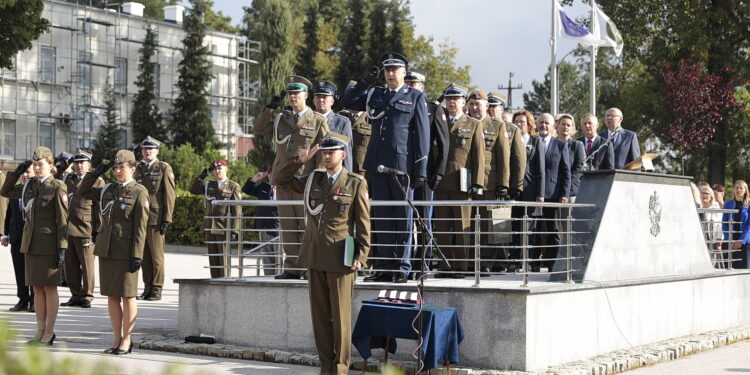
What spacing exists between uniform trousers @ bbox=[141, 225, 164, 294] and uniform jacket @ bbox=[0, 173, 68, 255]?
3.66 metres

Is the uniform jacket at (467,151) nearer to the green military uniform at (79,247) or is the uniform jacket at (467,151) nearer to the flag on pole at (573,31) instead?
the green military uniform at (79,247)

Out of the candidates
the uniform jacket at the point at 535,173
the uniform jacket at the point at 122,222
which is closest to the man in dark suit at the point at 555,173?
the uniform jacket at the point at 535,173

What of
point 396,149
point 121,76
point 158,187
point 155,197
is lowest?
point 155,197

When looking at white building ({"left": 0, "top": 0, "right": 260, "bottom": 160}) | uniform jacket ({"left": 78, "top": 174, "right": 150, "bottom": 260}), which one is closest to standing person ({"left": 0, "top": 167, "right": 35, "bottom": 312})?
uniform jacket ({"left": 78, "top": 174, "right": 150, "bottom": 260})

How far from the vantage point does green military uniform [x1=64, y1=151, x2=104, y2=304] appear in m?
14.7

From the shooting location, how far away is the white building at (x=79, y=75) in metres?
52.4

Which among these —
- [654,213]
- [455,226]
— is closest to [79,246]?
[455,226]

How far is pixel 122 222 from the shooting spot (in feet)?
33.5

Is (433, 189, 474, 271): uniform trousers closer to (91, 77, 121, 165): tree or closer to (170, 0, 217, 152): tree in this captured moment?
(91, 77, 121, 165): tree

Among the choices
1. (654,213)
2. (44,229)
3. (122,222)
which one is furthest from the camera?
(654,213)

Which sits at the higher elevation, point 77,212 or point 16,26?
point 16,26

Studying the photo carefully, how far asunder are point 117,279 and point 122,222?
0.55 metres

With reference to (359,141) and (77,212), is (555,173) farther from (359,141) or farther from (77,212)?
(77,212)

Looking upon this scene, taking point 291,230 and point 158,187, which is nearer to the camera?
point 291,230
